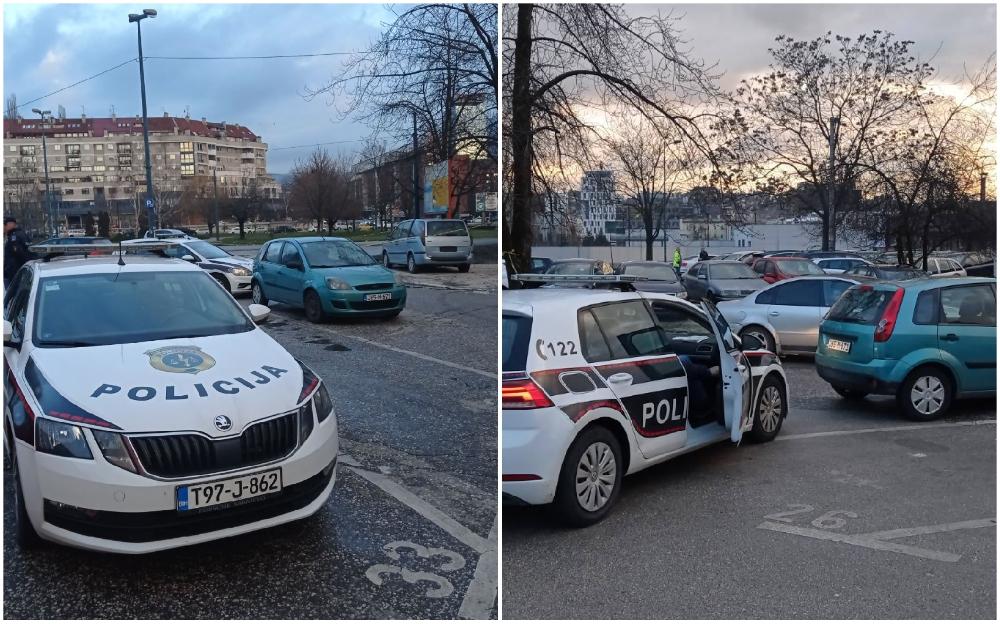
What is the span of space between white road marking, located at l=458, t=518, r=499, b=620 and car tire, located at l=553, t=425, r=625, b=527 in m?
0.52

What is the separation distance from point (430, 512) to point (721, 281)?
14.8m

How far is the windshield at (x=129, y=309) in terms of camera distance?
4320mm

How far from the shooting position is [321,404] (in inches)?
159

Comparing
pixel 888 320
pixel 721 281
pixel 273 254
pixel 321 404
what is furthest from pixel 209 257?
pixel 721 281

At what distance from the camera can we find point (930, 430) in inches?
277

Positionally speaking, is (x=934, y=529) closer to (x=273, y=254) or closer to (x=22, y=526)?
(x=22, y=526)

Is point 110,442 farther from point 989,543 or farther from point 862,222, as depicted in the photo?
point 862,222

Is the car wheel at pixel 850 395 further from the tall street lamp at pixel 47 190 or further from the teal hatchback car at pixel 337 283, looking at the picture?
the tall street lamp at pixel 47 190

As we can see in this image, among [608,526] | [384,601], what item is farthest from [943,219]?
[384,601]

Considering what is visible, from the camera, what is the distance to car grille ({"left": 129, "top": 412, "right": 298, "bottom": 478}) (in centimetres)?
332

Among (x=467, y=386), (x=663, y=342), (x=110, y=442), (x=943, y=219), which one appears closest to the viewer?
(x=110, y=442)

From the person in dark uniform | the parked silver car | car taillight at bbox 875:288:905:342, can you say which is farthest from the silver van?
the parked silver car

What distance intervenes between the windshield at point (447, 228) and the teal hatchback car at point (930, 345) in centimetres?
498

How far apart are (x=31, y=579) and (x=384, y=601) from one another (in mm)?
1405
